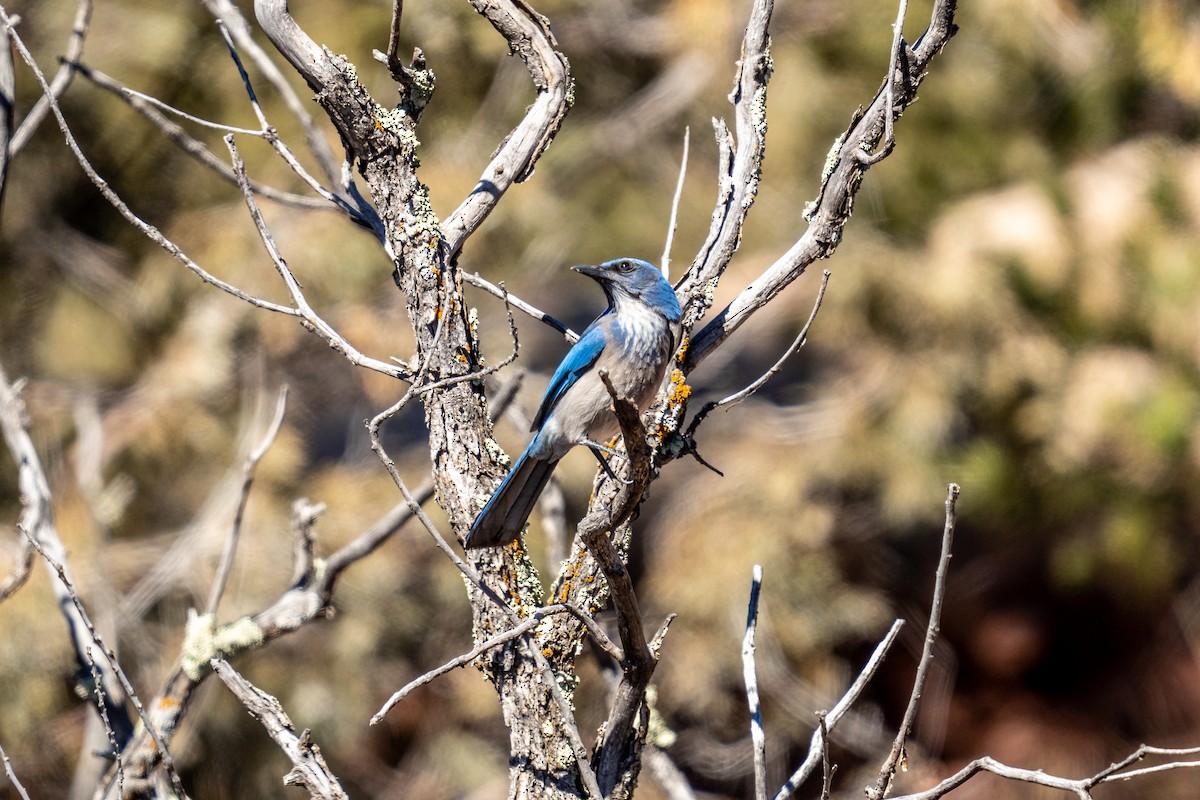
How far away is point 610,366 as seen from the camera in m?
2.95

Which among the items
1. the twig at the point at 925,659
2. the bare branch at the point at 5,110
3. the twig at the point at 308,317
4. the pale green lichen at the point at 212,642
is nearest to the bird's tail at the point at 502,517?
the twig at the point at 308,317

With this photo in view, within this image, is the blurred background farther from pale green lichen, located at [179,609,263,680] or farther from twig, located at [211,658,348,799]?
twig, located at [211,658,348,799]

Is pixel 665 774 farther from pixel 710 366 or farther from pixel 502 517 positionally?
pixel 710 366

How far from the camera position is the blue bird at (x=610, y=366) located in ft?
8.98

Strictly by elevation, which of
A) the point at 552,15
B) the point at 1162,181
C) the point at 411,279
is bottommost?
the point at 411,279

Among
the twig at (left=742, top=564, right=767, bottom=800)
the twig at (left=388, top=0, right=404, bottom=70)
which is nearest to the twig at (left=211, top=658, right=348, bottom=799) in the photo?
the twig at (left=742, top=564, right=767, bottom=800)

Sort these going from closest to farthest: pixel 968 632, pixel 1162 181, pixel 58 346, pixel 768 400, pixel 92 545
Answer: pixel 92 545, pixel 1162 181, pixel 58 346, pixel 768 400, pixel 968 632

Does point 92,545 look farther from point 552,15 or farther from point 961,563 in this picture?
point 961,563

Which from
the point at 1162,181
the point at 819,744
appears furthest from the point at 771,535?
the point at 819,744

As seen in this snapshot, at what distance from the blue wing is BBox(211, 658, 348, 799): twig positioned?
1.00 meters

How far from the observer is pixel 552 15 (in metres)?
6.24

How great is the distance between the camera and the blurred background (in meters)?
5.52

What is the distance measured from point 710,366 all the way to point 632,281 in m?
3.09

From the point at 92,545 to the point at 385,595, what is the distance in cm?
138
